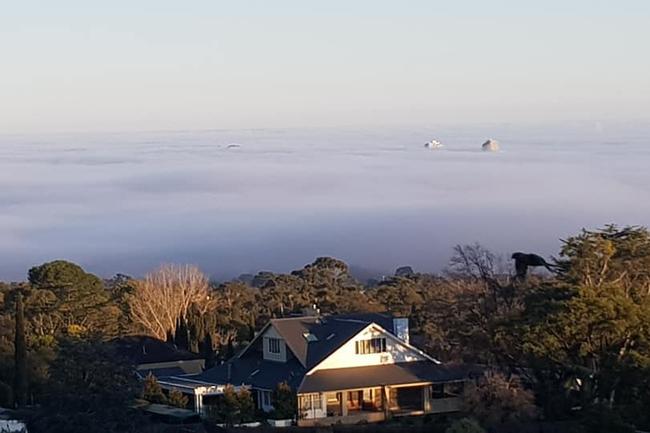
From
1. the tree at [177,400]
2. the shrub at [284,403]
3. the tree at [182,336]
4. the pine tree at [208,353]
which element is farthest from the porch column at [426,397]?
the tree at [182,336]

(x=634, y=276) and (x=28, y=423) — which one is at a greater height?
(x=634, y=276)

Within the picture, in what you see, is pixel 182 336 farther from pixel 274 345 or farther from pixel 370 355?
pixel 370 355

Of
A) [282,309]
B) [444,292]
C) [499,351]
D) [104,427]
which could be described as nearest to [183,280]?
[282,309]

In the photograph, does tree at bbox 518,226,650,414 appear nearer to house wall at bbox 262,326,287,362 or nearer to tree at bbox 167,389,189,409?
house wall at bbox 262,326,287,362

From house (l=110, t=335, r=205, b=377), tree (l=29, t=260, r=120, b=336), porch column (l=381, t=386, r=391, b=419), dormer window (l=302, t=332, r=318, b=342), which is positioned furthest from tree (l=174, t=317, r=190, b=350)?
porch column (l=381, t=386, r=391, b=419)

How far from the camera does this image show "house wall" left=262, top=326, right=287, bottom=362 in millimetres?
48219

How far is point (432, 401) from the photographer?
4669cm

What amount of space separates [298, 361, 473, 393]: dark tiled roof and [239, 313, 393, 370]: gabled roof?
85cm

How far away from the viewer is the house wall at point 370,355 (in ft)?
154

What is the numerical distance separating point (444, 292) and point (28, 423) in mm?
18203

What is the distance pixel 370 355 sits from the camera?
47781 mm

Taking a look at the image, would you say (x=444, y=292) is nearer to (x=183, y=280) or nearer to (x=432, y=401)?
(x=432, y=401)

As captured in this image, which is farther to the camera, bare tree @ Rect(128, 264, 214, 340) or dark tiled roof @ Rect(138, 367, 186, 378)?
bare tree @ Rect(128, 264, 214, 340)

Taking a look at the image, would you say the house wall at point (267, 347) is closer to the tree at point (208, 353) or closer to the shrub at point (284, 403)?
the shrub at point (284, 403)
